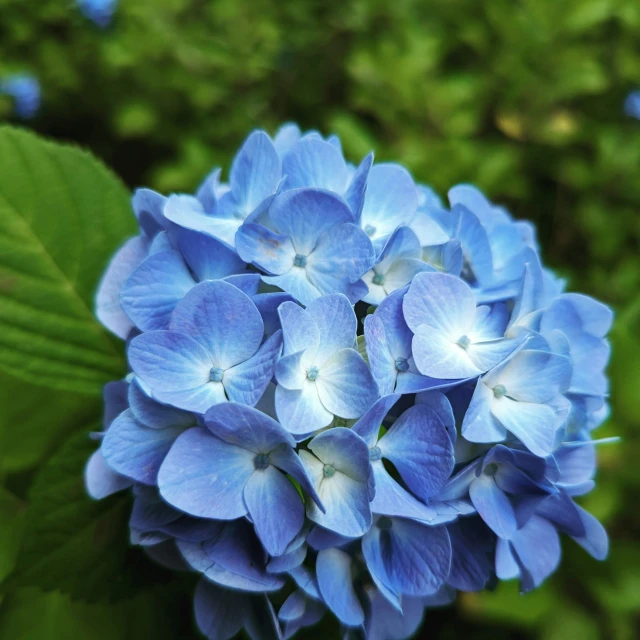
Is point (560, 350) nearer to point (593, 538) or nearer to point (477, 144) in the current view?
point (593, 538)

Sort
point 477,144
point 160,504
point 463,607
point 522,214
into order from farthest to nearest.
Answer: point 522,214 → point 477,144 → point 463,607 → point 160,504

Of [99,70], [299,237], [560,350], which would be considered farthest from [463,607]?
[99,70]

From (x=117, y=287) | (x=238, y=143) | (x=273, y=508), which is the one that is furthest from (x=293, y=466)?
(x=238, y=143)

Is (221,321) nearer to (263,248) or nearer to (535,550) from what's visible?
(263,248)

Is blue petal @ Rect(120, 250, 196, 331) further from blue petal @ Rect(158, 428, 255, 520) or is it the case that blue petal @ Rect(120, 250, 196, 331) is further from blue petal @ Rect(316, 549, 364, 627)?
blue petal @ Rect(316, 549, 364, 627)

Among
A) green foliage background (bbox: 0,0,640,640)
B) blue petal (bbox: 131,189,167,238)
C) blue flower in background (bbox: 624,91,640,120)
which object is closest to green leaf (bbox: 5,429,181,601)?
green foliage background (bbox: 0,0,640,640)
